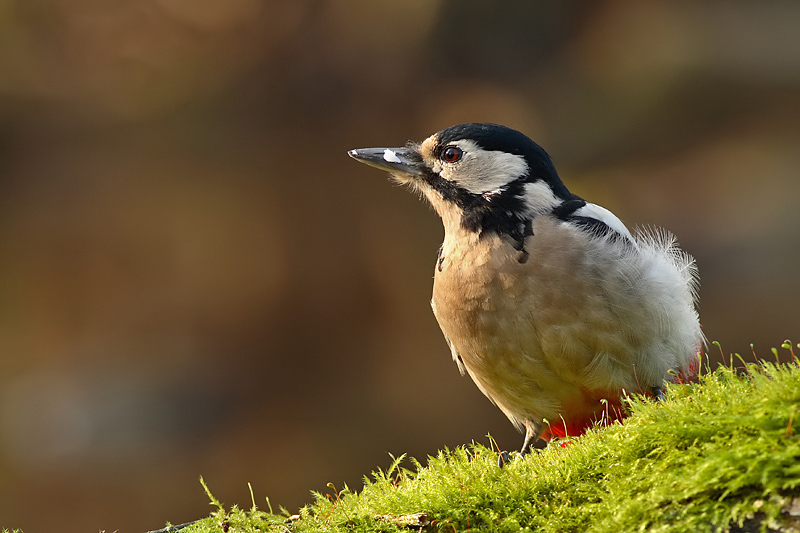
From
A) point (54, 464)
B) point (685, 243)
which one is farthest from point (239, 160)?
point (685, 243)

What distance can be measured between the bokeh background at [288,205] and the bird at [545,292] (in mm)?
6325

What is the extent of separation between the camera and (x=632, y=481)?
2.20m

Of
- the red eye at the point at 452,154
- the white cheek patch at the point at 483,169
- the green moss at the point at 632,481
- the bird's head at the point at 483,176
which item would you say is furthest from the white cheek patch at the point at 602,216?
the green moss at the point at 632,481

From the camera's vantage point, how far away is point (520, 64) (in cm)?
1037

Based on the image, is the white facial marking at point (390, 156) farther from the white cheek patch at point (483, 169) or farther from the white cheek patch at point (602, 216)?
the white cheek patch at point (602, 216)

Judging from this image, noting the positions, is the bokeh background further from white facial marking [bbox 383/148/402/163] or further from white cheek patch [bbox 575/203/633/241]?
white facial marking [bbox 383/148/402/163]

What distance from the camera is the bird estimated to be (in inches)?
138

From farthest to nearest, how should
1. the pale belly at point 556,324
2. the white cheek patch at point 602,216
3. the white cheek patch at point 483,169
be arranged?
the white cheek patch at point 483,169 < the white cheek patch at point 602,216 < the pale belly at point 556,324

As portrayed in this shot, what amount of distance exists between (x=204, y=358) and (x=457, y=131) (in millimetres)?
7611

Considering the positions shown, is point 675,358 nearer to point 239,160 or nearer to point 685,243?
point 685,243

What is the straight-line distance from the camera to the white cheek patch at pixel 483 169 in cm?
397

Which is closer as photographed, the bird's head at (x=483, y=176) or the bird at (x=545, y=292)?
the bird at (x=545, y=292)

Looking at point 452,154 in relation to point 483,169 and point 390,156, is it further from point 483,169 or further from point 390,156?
point 390,156

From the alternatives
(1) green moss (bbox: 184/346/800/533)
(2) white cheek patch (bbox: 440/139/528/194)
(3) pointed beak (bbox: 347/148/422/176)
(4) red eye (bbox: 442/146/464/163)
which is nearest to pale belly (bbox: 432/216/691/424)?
(2) white cheek patch (bbox: 440/139/528/194)
